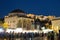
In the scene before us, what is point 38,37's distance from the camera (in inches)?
227

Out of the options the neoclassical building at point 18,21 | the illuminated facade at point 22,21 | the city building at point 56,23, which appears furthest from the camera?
the city building at point 56,23

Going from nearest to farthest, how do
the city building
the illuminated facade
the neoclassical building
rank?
the illuminated facade → the neoclassical building → the city building

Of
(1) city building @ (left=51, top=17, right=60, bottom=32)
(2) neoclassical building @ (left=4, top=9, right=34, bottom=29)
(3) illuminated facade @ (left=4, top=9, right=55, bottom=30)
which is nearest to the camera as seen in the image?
(3) illuminated facade @ (left=4, top=9, right=55, bottom=30)

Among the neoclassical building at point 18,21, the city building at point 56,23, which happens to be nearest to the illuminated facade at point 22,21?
the neoclassical building at point 18,21

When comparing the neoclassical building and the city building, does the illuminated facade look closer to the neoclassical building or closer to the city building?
the neoclassical building

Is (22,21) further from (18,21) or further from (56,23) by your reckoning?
(56,23)

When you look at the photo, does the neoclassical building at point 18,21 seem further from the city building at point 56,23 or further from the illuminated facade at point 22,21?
the city building at point 56,23

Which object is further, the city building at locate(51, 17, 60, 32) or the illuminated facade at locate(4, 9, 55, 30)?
the city building at locate(51, 17, 60, 32)

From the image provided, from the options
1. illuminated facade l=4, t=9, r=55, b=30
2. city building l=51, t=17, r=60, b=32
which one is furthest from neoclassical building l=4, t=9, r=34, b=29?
city building l=51, t=17, r=60, b=32

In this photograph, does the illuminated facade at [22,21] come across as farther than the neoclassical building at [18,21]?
No

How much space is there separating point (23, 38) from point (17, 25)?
7.27ft

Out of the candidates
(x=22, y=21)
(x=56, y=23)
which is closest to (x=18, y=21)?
(x=22, y=21)

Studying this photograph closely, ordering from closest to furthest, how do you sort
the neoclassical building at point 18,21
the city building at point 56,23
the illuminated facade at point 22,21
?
1. the illuminated facade at point 22,21
2. the neoclassical building at point 18,21
3. the city building at point 56,23

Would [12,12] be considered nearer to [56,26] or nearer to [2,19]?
[2,19]
